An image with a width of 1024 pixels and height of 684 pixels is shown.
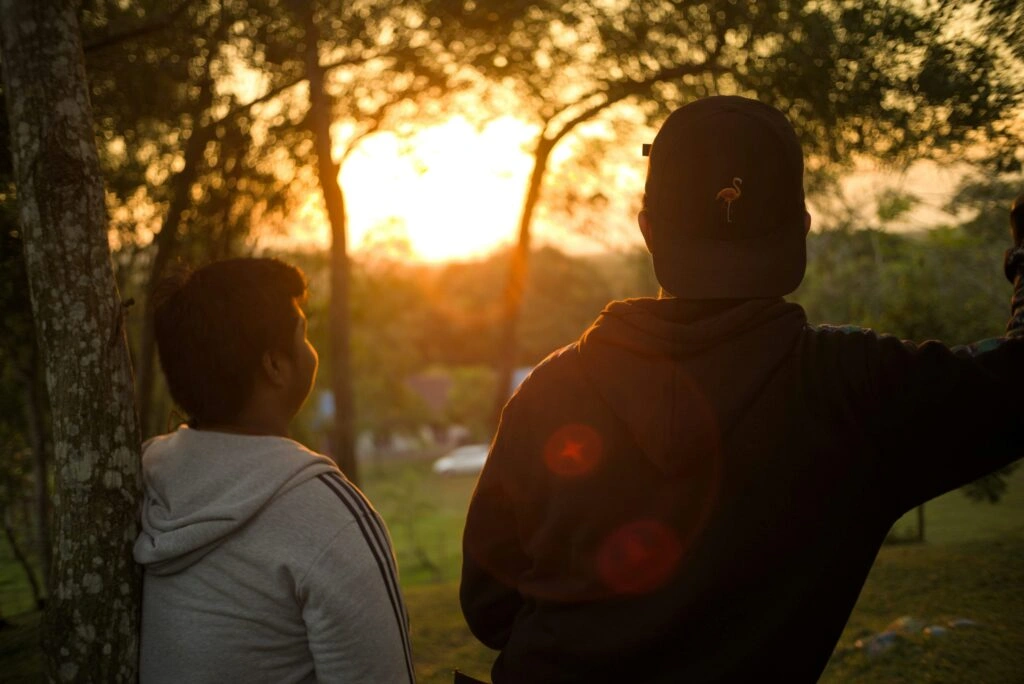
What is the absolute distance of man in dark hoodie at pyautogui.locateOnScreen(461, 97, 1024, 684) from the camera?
1511mm

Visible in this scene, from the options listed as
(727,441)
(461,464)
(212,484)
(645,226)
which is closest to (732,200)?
(645,226)

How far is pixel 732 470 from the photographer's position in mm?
1526

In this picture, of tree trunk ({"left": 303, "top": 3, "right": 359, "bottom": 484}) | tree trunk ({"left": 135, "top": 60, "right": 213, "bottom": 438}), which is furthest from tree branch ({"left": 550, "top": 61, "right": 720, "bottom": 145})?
tree trunk ({"left": 135, "top": 60, "right": 213, "bottom": 438})

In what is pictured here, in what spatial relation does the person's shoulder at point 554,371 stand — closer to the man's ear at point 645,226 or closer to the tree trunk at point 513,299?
the man's ear at point 645,226

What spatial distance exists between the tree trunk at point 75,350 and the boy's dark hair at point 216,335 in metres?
0.60

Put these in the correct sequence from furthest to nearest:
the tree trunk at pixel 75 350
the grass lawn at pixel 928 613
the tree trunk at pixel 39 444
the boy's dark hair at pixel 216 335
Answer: the tree trunk at pixel 39 444, the grass lawn at pixel 928 613, the tree trunk at pixel 75 350, the boy's dark hair at pixel 216 335

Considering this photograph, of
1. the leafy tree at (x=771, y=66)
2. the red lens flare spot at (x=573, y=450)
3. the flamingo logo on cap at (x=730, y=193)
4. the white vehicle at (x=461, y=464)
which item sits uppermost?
the leafy tree at (x=771, y=66)

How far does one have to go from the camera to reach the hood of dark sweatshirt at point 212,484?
191 centimetres

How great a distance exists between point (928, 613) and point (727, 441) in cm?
384

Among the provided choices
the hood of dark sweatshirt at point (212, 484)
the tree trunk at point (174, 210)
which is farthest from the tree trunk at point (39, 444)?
the hood of dark sweatshirt at point (212, 484)

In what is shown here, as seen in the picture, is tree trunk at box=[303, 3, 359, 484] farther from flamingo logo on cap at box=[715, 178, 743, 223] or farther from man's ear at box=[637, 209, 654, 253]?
flamingo logo on cap at box=[715, 178, 743, 223]

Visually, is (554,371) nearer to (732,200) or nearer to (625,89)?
(732,200)

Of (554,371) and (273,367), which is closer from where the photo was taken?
(554,371)

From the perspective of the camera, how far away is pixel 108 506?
2.53m
